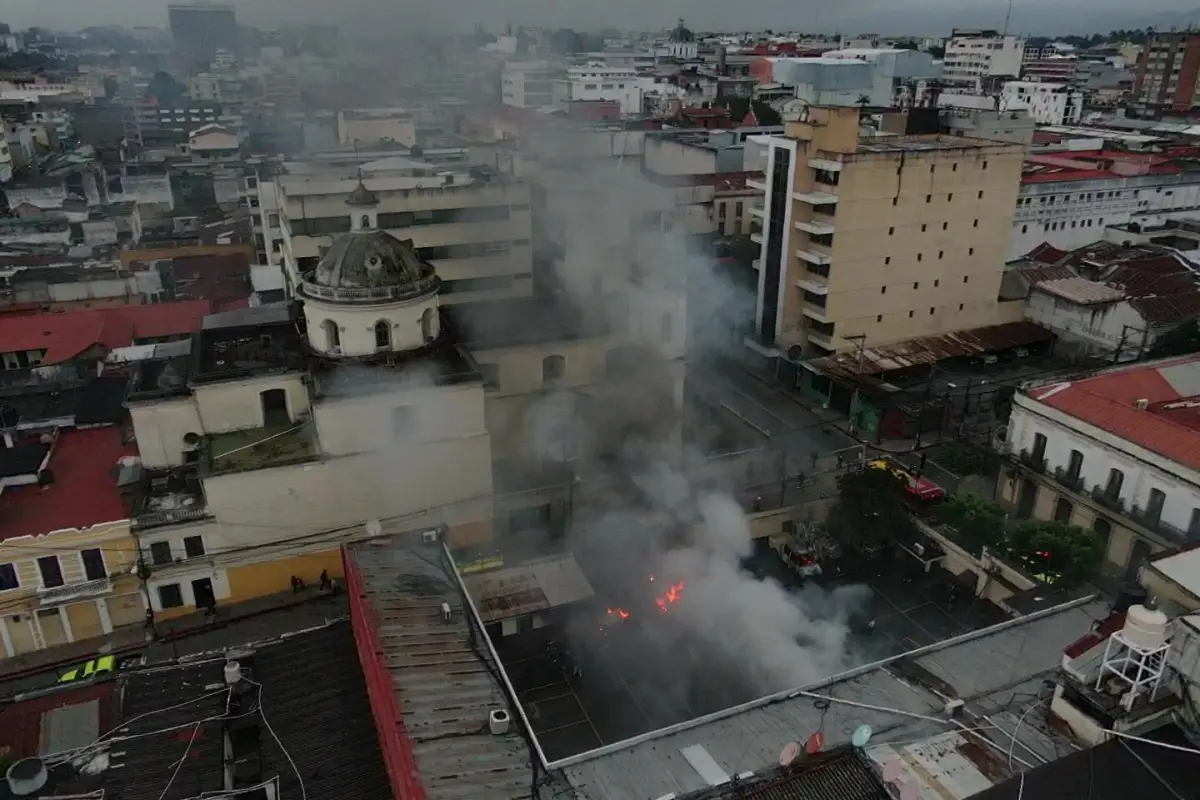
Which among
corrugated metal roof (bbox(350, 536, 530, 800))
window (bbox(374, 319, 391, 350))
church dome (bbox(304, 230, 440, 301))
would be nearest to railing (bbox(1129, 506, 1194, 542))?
corrugated metal roof (bbox(350, 536, 530, 800))

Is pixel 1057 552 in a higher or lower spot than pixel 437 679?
lower

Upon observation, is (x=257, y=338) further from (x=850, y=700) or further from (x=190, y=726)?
(x=850, y=700)

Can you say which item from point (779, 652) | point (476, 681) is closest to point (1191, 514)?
point (779, 652)

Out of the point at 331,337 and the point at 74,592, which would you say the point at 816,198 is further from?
the point at 74,592

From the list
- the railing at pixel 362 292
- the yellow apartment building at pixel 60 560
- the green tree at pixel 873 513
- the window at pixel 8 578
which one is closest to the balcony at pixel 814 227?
the green tree at pixel 873 513

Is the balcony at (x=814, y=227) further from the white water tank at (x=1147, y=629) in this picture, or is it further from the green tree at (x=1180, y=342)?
the white water tank at (x=1147, y=629)

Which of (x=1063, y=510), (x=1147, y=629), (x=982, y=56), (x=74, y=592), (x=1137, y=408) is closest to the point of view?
(x=1147, y=629)

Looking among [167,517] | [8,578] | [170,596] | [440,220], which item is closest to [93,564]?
[8,578]

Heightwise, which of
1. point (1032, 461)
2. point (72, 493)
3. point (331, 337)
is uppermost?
point (331, 337)
